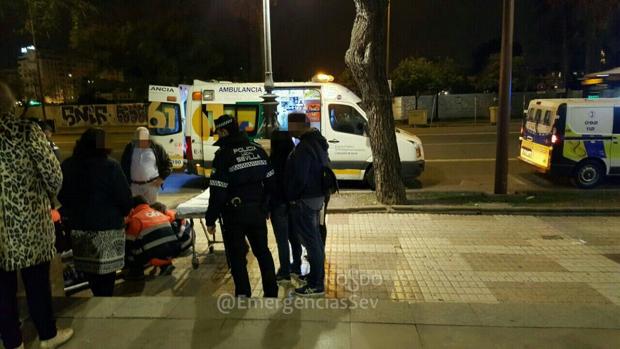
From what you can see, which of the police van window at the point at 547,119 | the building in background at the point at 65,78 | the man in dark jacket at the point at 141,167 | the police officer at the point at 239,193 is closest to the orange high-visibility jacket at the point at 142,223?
the man in dark jacket at the point at 141,167

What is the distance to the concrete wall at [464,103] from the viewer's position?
119 feet

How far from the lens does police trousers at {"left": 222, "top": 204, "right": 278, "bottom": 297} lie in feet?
13.6

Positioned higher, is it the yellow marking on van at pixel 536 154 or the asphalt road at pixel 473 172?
the yellow marking on van at pixel 536 154

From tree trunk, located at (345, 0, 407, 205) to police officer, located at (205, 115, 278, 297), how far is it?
16.3 feet

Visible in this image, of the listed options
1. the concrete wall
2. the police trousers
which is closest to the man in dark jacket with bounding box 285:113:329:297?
the police trousers

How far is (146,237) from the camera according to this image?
17.0 ft

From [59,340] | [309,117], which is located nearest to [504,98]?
[309,117]

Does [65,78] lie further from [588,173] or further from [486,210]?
[486,210]

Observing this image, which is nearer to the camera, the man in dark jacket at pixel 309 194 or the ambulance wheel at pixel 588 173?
the man in dark jacket at pixel 309 194

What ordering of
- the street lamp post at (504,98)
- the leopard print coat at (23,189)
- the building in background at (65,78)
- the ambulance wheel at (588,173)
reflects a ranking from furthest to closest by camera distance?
the building in background at (65,78) → the ambulance wheel at (588,173) → the street lamp post at (504,98) → the leopard print coat at (23,189)

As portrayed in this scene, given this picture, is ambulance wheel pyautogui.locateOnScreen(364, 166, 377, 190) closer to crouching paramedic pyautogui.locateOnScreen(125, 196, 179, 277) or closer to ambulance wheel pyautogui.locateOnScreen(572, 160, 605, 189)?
ambulance wheel pyautogui.locateOnScreen(572, 160, 605, 189)

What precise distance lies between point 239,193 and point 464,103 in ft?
117

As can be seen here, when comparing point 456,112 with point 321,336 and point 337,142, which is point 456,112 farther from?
point 321,336

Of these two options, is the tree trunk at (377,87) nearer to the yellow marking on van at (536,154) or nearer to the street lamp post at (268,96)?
the street lamp post at (268,96)
